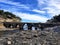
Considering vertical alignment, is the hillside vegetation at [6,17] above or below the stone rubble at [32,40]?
Answer: above

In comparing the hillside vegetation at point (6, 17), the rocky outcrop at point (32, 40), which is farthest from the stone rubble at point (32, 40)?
the hillside vegetation at point (6, 17)

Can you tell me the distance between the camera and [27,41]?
10.2 meters

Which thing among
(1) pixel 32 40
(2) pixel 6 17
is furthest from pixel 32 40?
(2) pixel 6 17

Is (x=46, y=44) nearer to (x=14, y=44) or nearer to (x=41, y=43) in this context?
(x=41, y=43)

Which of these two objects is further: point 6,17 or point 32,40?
point 6,17

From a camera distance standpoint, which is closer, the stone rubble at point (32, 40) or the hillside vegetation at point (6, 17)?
the stone rubble at point (32, 40)

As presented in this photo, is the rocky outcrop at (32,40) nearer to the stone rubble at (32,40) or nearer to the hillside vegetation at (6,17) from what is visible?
the stone rubble at (32,40)

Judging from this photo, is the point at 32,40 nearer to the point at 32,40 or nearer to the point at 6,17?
the point at 32,40

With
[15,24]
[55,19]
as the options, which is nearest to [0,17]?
[15,24]

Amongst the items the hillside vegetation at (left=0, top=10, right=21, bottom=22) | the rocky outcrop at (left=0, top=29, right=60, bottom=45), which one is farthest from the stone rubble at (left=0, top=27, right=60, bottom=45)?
the hillside vegetation at (left=0, top=10, right=21, bottom=22)

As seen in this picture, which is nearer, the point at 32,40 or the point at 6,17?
the point at 32,40

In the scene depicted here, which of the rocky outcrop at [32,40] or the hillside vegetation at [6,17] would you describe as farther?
the hillside vegetation at [6,17]

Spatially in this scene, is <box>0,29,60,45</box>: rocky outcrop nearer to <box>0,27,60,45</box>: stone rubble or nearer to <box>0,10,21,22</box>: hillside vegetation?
<box>0,27,60,45</box>: stone rubble

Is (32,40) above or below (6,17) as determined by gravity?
below
